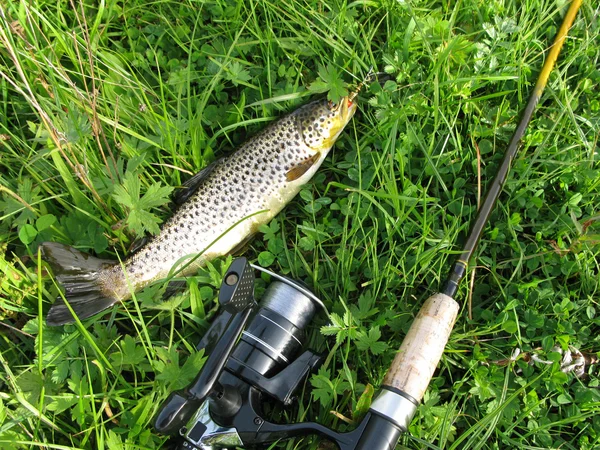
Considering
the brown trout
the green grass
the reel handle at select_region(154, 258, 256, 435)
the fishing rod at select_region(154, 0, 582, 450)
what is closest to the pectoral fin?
the brown trout

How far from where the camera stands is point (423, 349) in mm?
2131

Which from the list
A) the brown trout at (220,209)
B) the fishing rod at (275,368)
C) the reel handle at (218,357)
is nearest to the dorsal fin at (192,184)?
the brown trout at (220,209)

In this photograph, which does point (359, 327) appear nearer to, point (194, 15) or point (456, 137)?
point (456, 137)

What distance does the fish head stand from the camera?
2.87 m

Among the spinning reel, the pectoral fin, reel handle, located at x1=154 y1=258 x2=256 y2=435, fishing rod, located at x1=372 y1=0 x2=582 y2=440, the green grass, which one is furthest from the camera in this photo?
the pectoral fin

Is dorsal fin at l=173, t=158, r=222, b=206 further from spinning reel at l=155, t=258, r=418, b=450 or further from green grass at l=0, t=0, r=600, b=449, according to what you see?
spinning reel at l=155, t=258, r=418, b=450

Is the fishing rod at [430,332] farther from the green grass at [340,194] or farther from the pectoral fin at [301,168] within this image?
the pectoral fin at [301,168]

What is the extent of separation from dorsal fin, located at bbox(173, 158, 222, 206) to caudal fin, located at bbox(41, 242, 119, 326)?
0.63m

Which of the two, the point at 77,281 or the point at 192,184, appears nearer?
the point at 77,281

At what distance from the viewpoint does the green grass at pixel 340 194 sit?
7.94ft

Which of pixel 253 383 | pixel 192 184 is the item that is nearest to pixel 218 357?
pixel 253 383

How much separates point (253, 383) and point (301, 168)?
1293mm

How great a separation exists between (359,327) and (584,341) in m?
1.22

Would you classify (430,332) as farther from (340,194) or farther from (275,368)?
(340,194)
